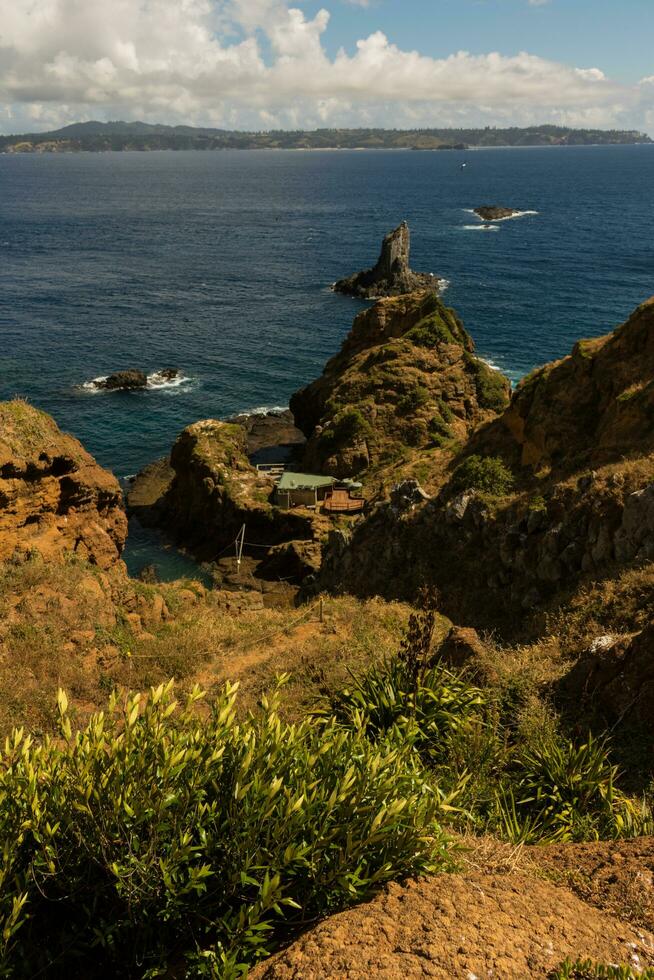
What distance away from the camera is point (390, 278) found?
87312mm

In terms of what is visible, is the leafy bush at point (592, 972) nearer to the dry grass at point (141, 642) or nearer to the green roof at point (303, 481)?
the dry grass at point (141, 642)

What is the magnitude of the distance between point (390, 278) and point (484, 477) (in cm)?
7002

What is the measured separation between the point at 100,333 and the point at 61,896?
7248 centimetres

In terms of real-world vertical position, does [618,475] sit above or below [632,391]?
below

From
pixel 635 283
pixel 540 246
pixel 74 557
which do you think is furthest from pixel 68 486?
pixel 540 246

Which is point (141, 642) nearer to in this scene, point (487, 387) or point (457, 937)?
point (457, 937)

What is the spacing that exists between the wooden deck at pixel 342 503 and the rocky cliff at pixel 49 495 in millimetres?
14930

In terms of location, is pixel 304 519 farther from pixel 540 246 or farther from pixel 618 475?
pixel 540 246

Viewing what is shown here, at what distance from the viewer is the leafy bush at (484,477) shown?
74.8 feet

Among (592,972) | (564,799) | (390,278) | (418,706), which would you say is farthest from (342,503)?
(390,278)

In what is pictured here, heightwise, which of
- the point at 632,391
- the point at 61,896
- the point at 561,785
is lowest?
the point at 561,785

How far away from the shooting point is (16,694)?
44.0 ft

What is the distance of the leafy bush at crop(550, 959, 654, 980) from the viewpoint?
200 inches

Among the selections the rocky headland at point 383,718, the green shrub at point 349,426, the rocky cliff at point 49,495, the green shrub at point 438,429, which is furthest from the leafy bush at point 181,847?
the green shrub at point 349,426
